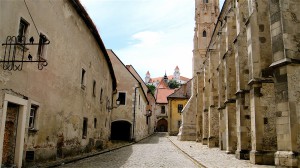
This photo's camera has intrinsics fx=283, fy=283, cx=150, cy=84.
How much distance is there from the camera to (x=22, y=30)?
9.18m

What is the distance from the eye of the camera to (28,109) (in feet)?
30.7

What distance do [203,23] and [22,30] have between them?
4203cm

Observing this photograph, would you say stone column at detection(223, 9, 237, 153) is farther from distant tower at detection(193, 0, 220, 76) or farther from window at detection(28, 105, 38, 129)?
distant tower at detection(193, 0, 220, 76)

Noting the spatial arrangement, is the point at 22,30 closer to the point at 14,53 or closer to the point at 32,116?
the point at 14,53

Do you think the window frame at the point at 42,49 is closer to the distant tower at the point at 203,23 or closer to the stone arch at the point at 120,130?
the stone arch at the point at 120,130

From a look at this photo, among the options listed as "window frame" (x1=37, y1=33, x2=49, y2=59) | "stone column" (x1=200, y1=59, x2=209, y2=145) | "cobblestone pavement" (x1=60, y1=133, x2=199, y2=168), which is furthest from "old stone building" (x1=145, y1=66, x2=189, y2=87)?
"window frame" (x1=37, y1=33, x2=49, y2=59)

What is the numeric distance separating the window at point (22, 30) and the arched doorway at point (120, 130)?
75.8 ft

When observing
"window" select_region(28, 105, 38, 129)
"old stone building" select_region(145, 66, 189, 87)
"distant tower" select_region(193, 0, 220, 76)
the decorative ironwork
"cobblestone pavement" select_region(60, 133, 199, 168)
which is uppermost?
"old stone building" select_region(145, 66, 189, 87)

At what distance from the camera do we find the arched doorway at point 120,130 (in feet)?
A: 104

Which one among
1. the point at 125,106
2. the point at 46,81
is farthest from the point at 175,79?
the point at 46,81

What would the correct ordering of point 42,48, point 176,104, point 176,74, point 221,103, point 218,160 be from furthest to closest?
point 176,74
point 176,104
point 221,103
point 218,160
point 42,48

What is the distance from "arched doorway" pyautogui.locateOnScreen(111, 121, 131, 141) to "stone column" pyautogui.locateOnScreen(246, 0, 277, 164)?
69.3ft

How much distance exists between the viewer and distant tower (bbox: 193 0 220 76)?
4593 cm

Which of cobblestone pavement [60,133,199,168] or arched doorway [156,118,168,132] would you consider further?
arched doorway [156,118,168,132]
